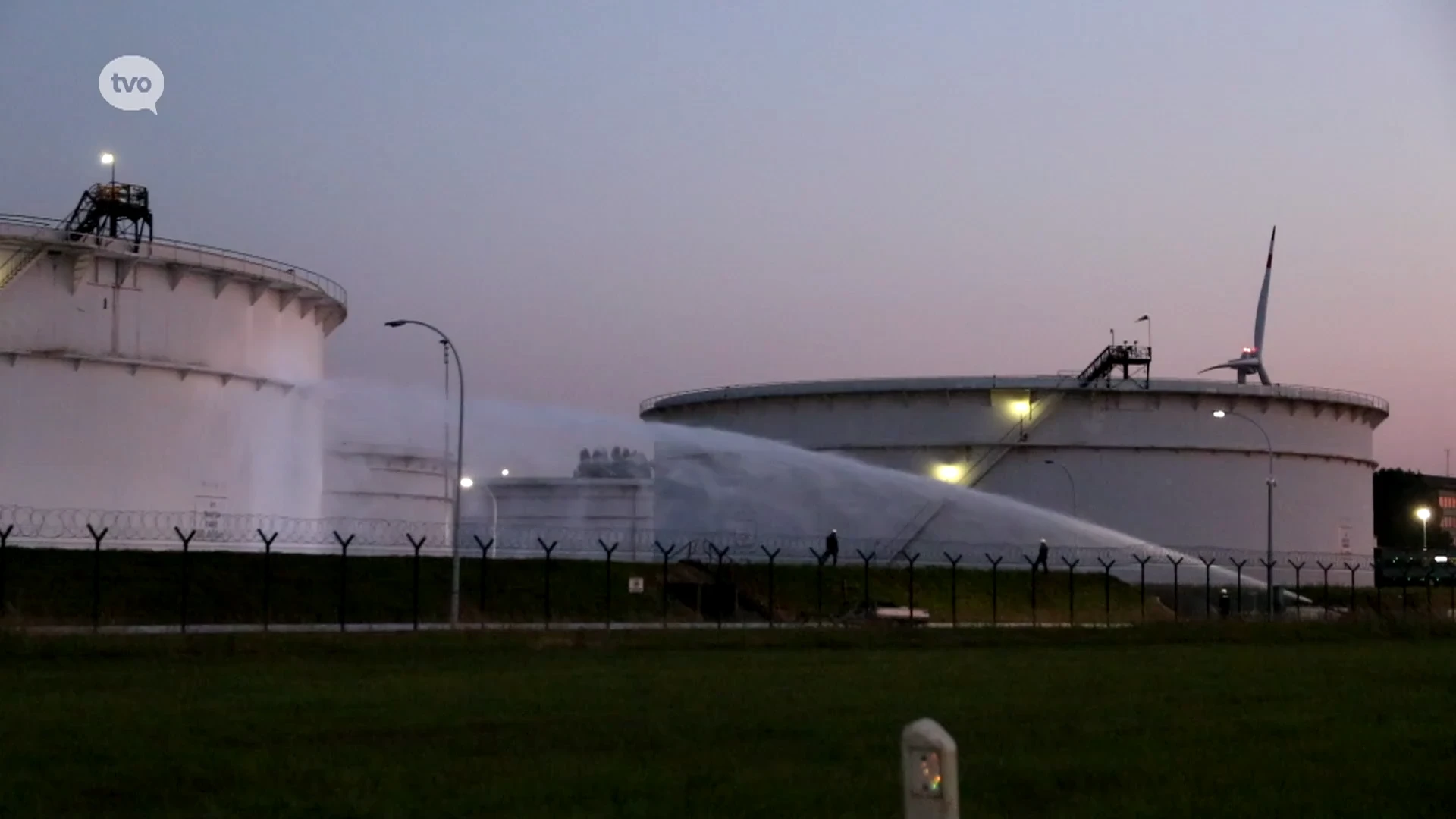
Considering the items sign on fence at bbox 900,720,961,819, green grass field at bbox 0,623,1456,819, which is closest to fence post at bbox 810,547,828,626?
green grass field at bbox 0,623,1456,819

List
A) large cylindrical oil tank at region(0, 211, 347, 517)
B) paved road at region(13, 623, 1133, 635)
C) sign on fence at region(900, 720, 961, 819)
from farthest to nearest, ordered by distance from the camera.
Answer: large cylindrical oil tank at region(0, 211, 347, 517), paved road at region(13, 623, 1133, 635), sign on fence at region(900, 720, 961, 819)

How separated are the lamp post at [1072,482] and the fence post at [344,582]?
1522 inches

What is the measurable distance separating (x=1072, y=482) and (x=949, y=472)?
561 cm

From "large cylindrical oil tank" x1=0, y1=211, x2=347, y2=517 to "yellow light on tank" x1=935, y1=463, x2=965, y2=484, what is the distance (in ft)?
107

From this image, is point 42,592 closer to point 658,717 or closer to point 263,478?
point 263,478

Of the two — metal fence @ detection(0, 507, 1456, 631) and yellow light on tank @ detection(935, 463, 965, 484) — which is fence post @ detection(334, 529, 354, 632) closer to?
metal fence @ detection(0, 507, 1456, 631)

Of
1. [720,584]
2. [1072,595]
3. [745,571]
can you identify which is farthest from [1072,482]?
[720,584]

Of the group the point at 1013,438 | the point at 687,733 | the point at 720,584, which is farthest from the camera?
the point at 1013,438

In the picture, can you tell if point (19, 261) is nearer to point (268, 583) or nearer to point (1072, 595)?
point (268, 583)

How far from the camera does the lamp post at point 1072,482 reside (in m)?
79.9

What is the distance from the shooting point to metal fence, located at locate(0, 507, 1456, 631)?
4881 centimetres

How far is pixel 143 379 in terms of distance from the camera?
53969mm

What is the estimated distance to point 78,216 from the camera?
5769 cm

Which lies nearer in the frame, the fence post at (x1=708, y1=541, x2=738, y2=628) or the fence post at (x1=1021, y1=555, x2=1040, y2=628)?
the fence post at (x1=1021, y1=555, x2=1040, y2=628)
